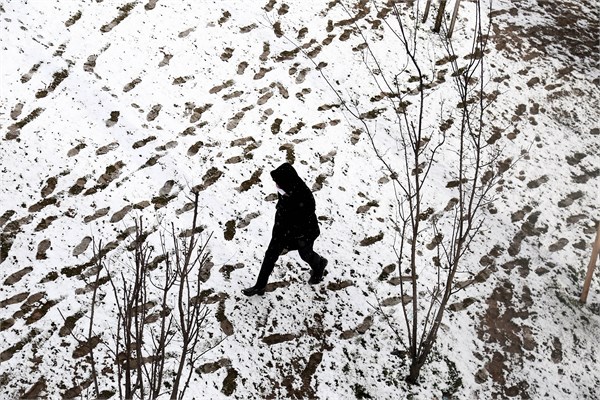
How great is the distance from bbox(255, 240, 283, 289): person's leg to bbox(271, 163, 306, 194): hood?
1.96ft

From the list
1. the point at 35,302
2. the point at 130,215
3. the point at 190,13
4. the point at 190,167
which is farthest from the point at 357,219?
the point at 190,13

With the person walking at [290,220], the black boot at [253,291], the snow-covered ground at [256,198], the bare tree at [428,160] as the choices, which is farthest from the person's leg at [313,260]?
the bare tree at [428,160]

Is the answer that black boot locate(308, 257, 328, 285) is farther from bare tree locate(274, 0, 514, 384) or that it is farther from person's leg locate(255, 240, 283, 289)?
bare tree locate(274, 0, 514, 384)

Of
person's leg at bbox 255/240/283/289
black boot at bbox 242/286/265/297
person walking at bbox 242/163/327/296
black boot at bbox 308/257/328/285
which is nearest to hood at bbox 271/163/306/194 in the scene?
person walking at bbox 242/163/327/296

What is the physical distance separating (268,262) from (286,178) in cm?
92

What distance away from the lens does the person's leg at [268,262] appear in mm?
6014

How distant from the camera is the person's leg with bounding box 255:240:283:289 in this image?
6.01m

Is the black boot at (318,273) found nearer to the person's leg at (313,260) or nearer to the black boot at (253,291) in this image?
the person's leg at (313,260)

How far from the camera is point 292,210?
5.93 meters

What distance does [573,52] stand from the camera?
1136cm

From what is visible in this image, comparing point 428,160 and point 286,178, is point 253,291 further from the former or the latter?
point 428,160

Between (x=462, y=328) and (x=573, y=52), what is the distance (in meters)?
7.22

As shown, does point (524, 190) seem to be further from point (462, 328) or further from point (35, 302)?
point (35, 302)

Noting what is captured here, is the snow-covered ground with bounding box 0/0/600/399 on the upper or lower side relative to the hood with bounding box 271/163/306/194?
lower
